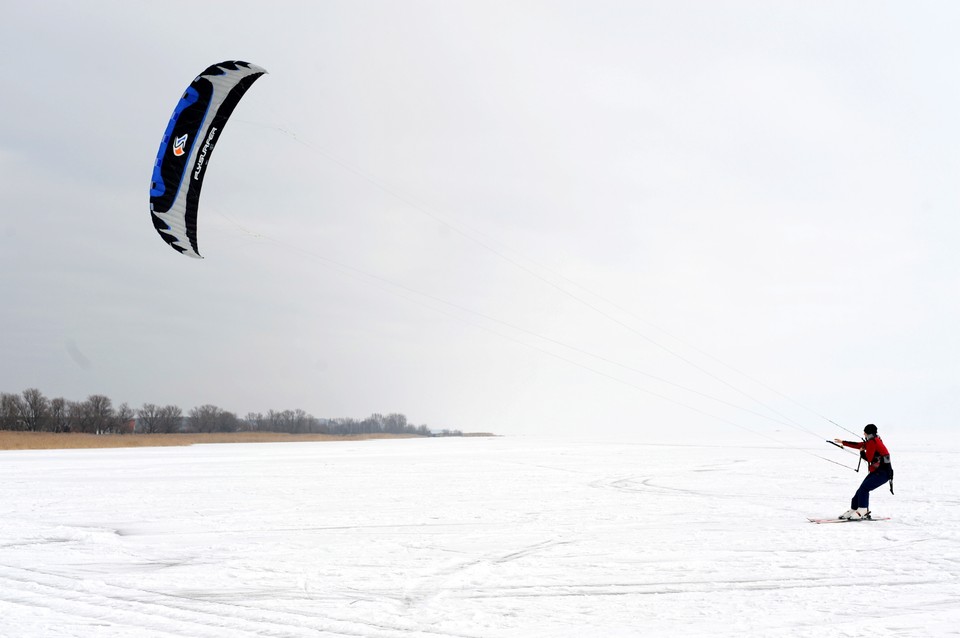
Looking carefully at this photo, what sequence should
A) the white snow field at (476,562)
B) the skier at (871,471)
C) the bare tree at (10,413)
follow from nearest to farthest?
the white snow field at (476,562) < the skier at (871,471) < the bare tree at (10,413)

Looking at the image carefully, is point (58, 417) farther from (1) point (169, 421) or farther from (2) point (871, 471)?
(2) point (871, 471)

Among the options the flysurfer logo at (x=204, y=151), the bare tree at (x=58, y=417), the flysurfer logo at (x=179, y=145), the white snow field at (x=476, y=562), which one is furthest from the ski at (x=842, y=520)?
the bare tree at (x=58, y=417)

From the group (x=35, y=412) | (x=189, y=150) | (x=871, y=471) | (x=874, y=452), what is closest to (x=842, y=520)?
(x=871, y=471)

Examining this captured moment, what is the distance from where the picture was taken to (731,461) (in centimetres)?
2578

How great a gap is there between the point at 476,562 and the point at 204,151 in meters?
13.4

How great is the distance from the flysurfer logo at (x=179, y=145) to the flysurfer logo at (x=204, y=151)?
18.9 inches

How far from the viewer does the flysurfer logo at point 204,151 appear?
17.8 metres

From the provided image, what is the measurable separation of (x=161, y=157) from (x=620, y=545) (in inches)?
533

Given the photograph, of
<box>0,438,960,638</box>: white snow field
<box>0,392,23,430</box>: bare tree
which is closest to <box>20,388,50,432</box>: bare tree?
<box>0,392,23,430</box>: bare tree

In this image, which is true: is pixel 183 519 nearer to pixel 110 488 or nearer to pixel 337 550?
pixel 337 550

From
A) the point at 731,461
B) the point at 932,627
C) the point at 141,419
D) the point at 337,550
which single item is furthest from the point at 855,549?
the point at 141,419

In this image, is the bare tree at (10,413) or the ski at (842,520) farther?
the bare tree at (10,413)

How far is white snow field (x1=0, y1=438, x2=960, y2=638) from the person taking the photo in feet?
19.3

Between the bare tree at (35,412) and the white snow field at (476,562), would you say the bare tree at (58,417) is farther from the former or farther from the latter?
the white snow field at (476,562)
